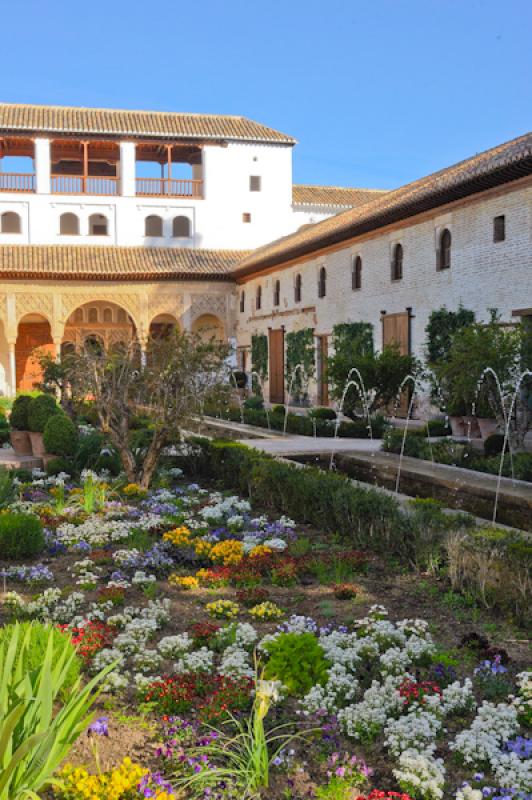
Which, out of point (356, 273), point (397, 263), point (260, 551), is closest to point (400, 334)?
point (397, 263)

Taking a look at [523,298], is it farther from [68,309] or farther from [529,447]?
[68,309]

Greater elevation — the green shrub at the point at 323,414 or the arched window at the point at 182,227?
the arched window at the point at 182,227

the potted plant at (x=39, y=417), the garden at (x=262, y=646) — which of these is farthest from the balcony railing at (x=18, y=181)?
the garden at (x=262, y=646)

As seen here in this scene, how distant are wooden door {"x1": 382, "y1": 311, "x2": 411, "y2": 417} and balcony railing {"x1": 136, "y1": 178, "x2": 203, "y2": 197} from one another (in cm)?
1656

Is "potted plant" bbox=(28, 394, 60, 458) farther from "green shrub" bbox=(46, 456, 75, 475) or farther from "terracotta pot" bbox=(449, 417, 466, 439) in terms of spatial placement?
"terracotta pot" bbox=(449, 417, 466, 439)

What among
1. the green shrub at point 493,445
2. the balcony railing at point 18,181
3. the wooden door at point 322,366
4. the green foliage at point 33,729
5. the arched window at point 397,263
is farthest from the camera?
the balcony railing at point 18,181

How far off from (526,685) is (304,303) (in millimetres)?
23503

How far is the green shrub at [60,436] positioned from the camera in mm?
11266

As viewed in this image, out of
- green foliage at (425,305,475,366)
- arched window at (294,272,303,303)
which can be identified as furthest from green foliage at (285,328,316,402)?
green foliage at (425,305,475,366)

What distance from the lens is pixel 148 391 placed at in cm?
1054

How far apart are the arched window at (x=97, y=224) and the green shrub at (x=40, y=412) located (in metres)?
24.8

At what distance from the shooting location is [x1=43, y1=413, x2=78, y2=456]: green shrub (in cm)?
1127

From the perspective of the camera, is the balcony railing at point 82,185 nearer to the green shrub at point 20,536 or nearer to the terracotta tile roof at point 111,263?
the terracotta tile roof at point 111,263

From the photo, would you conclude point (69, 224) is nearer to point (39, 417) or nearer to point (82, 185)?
point (82, 185)
